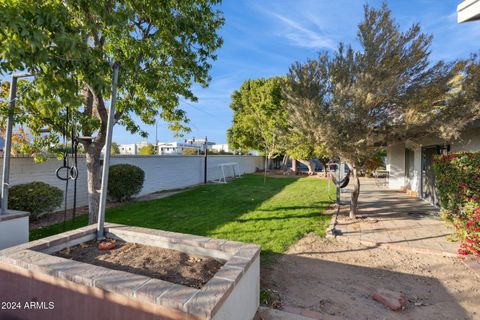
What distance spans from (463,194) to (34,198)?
847 centimetres

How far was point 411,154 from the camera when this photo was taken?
11.1m

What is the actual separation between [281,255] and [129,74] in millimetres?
3680

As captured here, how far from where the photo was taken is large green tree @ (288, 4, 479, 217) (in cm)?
551

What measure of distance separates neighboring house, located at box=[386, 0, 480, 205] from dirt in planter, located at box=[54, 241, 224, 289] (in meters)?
4.87

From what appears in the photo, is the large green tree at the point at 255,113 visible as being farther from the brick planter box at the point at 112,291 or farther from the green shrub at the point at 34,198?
the brick planter box at the point at 112,291

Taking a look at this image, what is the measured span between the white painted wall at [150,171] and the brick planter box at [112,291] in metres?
4.80

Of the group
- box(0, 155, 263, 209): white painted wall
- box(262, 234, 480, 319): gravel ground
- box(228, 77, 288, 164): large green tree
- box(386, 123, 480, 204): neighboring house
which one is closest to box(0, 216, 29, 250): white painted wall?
box(262, 234, 480, 319): gravel ground

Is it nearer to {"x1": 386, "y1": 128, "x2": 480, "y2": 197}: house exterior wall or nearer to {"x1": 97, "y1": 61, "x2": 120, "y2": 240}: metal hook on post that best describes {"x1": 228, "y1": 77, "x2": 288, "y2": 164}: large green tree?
{"x1": 386, "y1": 128, "x2": 480, "y2": 197}: house exterior wall

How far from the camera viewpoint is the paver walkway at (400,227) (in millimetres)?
4871

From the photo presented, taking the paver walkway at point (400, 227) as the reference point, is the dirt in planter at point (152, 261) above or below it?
above

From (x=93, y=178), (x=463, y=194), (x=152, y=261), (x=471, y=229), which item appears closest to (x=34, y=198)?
(x=93, y=178)

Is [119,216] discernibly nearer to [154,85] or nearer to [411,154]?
[154,85]

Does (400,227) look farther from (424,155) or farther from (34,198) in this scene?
(34,198)

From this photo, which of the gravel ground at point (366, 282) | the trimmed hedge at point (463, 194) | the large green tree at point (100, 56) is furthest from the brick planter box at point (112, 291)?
the trimmed hedge at point (463, 194)
